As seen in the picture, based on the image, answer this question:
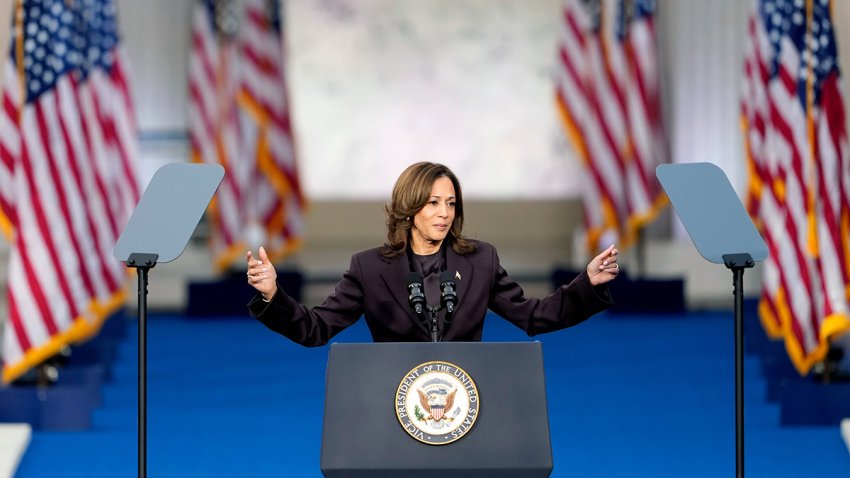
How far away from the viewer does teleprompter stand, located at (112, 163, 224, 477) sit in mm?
3828

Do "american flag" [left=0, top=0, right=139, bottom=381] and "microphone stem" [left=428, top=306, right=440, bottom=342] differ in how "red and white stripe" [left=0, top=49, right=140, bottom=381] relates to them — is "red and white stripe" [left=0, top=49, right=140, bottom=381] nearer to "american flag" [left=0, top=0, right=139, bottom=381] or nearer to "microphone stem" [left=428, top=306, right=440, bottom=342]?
"american flag" [left=0, top=0, right=139, bottom=381]

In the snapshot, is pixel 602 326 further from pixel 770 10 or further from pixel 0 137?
pixel 0 137

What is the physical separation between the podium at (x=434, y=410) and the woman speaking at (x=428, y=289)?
0.32m

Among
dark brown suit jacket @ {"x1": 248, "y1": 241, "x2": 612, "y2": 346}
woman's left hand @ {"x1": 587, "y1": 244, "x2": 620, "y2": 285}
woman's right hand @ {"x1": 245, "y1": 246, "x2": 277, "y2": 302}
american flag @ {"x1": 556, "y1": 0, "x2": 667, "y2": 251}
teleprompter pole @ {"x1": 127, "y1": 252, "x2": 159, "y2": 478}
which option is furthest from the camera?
american flag @ {"x1": 556, "y1": 0, "x2": 667, "y2": 251}

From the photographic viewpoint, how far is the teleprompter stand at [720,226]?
12.9 ft

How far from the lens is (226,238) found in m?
14.1

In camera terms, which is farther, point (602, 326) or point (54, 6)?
point (602, 326)

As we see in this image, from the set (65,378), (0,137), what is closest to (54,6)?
(0,137)

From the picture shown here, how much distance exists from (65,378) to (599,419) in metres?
3.12

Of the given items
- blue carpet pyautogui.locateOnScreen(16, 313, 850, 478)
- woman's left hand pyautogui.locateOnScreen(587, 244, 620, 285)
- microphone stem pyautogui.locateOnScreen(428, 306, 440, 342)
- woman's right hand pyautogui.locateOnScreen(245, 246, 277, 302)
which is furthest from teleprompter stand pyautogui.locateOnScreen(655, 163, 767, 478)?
blue carpet pyautogui.locateOnScreen(16, 313, 850, 478)

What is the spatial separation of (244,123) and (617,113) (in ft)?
12.8

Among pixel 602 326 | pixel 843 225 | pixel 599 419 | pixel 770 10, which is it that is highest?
pixel 770 10

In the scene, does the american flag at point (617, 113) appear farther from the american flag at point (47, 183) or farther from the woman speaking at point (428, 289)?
the woman speaking at point (428, 289)

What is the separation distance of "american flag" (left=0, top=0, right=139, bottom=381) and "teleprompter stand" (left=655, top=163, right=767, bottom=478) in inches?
181
